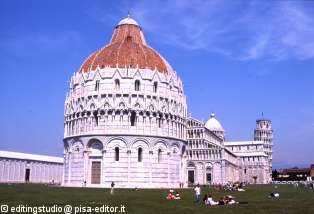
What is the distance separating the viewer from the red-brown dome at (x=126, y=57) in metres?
67.7

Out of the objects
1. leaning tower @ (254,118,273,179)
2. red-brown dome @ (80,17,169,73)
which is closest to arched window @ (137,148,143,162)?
red-brown dome @ (80,17,169,73)

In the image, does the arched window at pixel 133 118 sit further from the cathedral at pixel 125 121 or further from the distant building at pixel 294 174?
the distant building at pixel 294 174

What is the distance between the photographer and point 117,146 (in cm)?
6328

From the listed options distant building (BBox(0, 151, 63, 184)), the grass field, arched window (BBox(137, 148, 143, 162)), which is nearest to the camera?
the grass field

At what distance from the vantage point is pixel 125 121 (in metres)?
63.9

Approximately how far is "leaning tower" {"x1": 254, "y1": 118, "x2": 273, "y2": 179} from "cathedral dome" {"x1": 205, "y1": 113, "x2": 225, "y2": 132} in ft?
70.3

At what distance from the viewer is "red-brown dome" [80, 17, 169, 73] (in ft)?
222

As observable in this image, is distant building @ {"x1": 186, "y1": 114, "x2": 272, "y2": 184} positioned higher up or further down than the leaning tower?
further down

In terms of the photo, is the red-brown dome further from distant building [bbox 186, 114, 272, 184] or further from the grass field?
distant building [bbox 186, 114, 272, 184]

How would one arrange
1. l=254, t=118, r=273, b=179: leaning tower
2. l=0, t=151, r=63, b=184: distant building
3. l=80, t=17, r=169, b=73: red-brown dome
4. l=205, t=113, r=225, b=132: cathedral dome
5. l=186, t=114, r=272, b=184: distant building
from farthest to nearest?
l=254, t=118, r=273, b=179: leaning tower < l=205, t=113, r=225, b=132: cathedral dome < l=186, t=114, r=272, b=184: distant building < l=0, t=151, r=63, b=184: distant building < l=80, t=17, r=169, b=73: red-brown dome

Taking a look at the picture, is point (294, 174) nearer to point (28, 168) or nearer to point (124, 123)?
point (28, 168)

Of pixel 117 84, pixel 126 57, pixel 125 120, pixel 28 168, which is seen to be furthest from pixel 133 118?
pixel 28 168

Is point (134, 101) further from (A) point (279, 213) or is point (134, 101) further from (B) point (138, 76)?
(A) point (279, 213)

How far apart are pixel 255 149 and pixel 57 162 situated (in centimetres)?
6860
